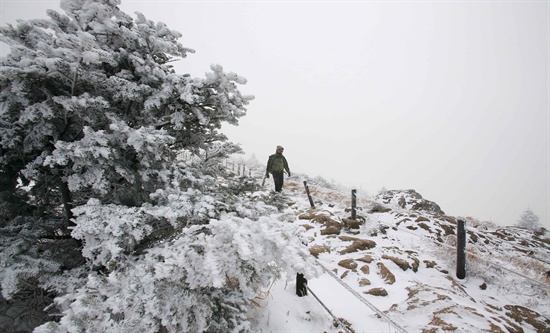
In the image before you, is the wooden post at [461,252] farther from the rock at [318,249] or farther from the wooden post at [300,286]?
the wooden post at [300,286]

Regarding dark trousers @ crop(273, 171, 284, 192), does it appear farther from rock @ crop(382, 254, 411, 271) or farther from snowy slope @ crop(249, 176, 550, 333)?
rock @ crop(382, 254, 411, 271)

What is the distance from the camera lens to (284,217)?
2943 mm

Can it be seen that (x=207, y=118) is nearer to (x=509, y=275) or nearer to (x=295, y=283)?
(x=295, y=283)

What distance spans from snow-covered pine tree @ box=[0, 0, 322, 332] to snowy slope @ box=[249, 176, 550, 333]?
2.35 ft

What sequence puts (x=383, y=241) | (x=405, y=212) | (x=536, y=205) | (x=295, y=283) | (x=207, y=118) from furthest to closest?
1. (x=536, y=205)
2. (x=405, y=212)
3. (x=383, y=241)
4. (x=295, y=283)
5. (x=207, y=118)

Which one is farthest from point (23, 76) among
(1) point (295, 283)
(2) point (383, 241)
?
(2) point (383, 241)

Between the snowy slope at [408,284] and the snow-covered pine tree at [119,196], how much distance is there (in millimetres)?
715

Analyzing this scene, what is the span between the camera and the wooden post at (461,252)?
538cm

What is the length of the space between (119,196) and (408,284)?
5.45 meters

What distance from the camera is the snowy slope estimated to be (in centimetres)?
369

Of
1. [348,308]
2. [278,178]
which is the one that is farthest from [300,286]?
[278,178]

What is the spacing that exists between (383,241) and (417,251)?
836mm

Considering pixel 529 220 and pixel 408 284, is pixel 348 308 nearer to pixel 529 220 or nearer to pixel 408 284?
pixel 408 284

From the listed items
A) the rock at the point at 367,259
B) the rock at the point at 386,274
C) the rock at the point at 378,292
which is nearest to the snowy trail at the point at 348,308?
the rock at the point at 378,292
